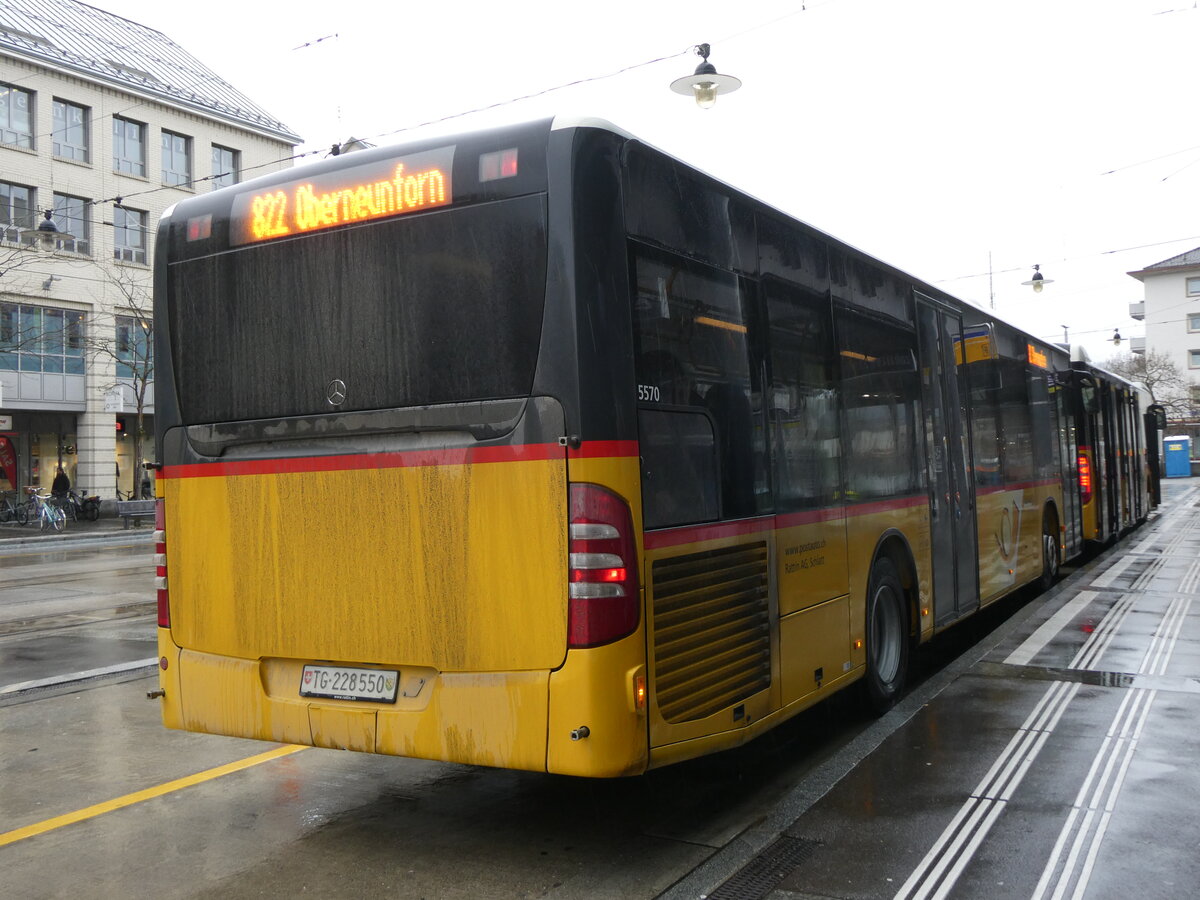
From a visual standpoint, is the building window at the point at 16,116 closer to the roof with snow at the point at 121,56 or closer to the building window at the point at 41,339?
the roof with snow at the point at 121,56

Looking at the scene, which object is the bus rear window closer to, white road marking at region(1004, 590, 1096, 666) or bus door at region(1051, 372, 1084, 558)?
white road marking at region(1004, 590, 1096, 666)

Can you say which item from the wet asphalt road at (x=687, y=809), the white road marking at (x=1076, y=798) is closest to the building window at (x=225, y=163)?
the wet asphalt road at (x=687, y=809)

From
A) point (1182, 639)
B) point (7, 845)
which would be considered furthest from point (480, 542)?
point (1182, 639)

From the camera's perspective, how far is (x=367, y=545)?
15.4 feet

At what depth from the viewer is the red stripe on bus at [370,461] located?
14.1 ft

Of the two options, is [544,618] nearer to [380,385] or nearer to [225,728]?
[380,385]

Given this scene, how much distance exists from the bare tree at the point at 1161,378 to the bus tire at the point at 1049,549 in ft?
190

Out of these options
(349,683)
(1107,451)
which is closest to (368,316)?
(349,683)

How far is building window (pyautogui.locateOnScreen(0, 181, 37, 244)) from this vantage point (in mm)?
35469

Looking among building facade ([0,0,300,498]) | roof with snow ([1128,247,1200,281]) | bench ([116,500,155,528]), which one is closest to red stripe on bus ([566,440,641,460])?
bench ([116,500,155,528])

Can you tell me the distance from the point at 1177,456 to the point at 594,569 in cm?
6931

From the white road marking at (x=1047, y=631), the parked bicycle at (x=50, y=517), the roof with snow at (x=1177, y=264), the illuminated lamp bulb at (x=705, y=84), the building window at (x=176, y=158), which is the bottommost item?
the white road marking at (x=1047, y=631)

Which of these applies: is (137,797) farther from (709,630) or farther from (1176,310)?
(1176,310)

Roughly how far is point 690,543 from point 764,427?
0.96 m
